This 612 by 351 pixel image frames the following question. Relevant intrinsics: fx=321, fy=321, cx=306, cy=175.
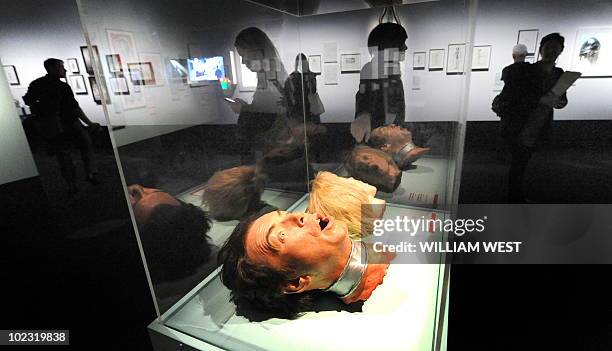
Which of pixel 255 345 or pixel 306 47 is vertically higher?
pixel 306 47

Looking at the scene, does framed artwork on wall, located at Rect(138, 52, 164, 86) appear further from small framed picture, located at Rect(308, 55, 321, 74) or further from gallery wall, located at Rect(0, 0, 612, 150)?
small framed picture, located at Rect(308, 55, 321, 74)

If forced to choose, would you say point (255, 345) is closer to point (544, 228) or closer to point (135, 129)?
point (135, 129)

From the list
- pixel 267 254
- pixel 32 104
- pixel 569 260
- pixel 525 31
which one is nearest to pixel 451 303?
pixel 569 260

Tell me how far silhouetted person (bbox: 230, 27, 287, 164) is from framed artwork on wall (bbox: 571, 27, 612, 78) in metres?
1.49

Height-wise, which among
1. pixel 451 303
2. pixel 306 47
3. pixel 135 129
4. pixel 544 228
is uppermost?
pixel 306 47

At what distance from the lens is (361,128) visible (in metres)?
1.38

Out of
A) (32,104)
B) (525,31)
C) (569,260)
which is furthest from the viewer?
(32,104)

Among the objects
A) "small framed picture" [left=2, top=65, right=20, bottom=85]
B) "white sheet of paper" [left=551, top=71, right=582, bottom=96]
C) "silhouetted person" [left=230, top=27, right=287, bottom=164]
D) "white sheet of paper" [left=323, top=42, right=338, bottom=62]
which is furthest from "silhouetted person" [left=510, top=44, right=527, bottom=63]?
"small framed picture" [left=2, top=65, right=20, bottom=85]

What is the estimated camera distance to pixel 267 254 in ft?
3.09

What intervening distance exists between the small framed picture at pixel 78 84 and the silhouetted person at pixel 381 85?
1873 millimetres

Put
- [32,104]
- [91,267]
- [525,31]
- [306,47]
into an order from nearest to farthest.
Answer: [306,47] < [525,31] < [91,267] < [32,104]

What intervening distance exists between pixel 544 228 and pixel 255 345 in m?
1.78

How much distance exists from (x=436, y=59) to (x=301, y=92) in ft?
2.20

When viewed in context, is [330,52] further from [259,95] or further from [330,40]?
[259,95]
